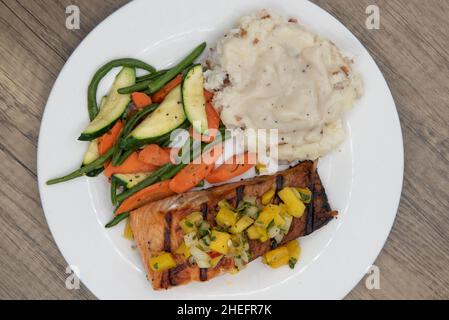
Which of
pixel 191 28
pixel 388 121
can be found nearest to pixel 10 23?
pixel 191 28

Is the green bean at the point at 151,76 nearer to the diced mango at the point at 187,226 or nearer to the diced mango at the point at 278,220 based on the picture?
the diced mango at the point at 187,226

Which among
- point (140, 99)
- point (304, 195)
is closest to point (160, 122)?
point (140, 99)

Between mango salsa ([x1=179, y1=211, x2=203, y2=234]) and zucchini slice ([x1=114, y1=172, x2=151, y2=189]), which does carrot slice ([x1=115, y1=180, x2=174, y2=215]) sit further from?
mango salsa ([x1=179, y1=211, x2=203, y2=234])

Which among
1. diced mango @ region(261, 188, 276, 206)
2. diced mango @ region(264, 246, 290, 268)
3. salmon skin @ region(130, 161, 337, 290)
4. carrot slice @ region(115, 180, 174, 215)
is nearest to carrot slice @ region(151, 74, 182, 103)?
carrot slice @ region(115, 180, 174, 215)
